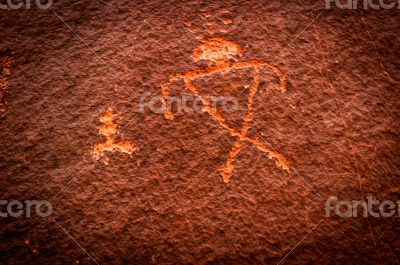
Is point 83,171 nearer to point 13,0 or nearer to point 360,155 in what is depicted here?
point 13,0

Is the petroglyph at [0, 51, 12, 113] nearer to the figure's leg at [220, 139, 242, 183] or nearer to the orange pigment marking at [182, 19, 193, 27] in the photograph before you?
the orange pigment marking at [182, 19, 193, 27]

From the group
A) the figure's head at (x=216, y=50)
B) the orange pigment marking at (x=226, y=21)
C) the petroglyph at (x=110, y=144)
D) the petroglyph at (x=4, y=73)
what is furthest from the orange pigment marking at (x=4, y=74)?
the orange pigment marking at (x=226, y=21)

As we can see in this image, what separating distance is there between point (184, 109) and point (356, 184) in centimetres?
58

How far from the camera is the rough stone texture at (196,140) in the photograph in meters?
0.94

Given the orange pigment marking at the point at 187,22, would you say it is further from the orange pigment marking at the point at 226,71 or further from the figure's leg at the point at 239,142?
the figure's leg at the point at 239,142

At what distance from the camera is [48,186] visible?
3.14ft

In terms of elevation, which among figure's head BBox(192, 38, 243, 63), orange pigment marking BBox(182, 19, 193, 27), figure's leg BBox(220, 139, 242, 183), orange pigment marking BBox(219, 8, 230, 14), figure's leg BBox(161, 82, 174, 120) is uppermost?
orange pigment marking BBox(219, 8, 230, 14)

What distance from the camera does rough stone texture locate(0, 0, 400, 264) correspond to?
3.08 ft

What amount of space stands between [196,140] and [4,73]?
2.23 feet

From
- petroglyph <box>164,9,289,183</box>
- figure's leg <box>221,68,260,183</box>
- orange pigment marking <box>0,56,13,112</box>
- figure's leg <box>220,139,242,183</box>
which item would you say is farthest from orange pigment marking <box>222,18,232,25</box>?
orange pigment marking <box>0,56,13,112</box>

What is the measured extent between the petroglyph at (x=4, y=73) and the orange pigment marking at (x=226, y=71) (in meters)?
0.52

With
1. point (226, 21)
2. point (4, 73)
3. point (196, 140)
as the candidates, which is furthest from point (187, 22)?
point (4, 73)

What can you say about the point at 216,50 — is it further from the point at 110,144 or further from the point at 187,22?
the point at 110,144

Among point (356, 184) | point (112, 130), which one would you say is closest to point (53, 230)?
point (112, 130)
